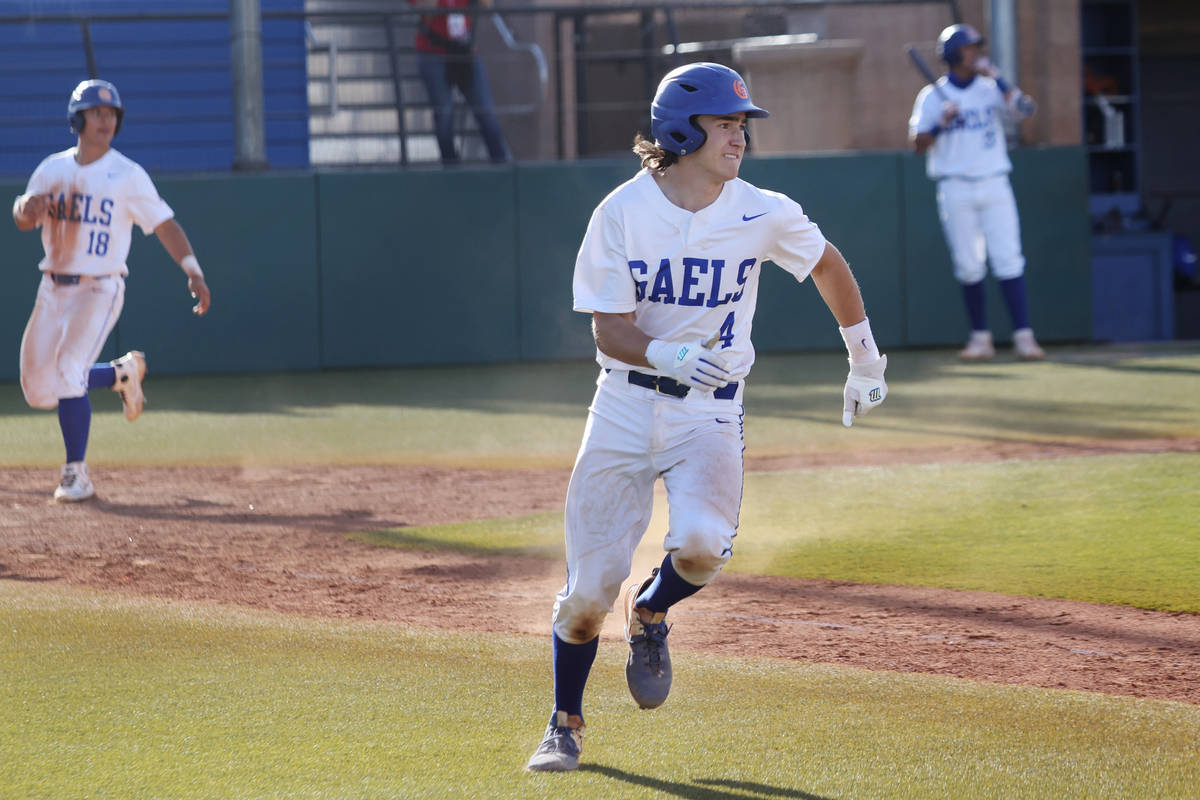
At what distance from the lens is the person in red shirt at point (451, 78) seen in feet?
47.9

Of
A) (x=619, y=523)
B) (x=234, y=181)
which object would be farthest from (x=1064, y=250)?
(x=619, y=523)

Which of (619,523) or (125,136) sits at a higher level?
(125,136)

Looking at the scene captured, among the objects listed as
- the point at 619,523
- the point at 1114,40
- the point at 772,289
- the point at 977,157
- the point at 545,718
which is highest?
the point at 1114,40

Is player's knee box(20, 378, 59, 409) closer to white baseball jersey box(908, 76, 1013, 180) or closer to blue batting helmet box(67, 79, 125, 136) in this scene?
blue batting helmet box(67, 79, 125, 136)

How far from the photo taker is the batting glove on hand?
4.33 metres

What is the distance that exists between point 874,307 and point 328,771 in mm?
11547

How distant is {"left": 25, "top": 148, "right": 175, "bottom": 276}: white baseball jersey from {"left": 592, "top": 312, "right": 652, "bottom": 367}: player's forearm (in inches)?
182

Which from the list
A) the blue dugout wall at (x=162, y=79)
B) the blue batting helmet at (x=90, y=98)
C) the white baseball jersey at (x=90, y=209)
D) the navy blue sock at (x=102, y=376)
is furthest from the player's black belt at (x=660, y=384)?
the blue dugout wall at (x=162, y=79)

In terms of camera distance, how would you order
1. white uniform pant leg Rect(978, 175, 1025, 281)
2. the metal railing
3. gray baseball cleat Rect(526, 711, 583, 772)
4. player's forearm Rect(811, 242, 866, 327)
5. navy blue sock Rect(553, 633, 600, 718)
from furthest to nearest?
the metal railing → white uniform pant leg Rect(978, 175, 1025, 281) → player's forearm Rect(811, 242, 866, 327) → navy blue sock Rect(553, 633, 600, 718) → gray baseball cleat Rect(526, 711, 583, 772)

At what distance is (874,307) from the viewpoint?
14.5m

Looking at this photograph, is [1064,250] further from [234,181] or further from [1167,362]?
[234,181]

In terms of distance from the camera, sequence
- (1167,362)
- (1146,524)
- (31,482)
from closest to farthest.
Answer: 1. (1146,524)
2. (31,482)
3. (1167,362)

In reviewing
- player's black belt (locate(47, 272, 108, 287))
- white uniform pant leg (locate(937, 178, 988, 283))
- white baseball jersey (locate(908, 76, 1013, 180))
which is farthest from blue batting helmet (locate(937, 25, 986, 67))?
player's black belt (locate(47, 272, 108, 287))

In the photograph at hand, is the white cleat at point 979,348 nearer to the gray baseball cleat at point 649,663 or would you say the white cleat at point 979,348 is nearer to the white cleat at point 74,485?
the white cleat at point 74,485
